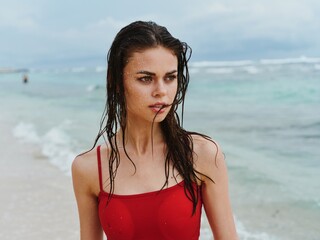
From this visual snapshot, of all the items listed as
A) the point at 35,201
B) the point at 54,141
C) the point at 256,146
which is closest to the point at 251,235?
the point at 35,201

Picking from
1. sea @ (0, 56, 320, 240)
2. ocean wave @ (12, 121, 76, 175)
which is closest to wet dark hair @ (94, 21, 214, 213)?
sea @ (0, 56, 320, 240)

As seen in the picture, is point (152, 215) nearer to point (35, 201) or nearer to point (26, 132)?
point (35, 201)

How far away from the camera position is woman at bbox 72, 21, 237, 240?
1.99 metres

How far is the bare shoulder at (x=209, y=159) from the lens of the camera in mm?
2041

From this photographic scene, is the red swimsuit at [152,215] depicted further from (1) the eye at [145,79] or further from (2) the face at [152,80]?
(1) the eye at [145,79]

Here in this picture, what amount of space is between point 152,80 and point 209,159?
16.3 inches

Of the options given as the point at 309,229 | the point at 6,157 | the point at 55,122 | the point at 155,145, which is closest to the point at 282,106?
the point at 55,122

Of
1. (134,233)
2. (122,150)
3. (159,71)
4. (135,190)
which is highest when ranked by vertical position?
(159,71)

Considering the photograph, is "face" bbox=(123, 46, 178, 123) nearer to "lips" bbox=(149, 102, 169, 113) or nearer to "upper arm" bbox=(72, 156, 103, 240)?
"lips" bbox=(149, 102, 169, 113)

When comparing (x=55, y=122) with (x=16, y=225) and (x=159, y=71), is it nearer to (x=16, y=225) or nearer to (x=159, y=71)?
(x=16, y=225)

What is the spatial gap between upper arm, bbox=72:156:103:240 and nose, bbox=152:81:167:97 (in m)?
0.48

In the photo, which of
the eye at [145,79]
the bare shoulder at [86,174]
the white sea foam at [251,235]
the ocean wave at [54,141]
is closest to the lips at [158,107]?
the eye at [145,79]

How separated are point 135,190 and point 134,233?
18 cm

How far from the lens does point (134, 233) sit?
79.8 inches
